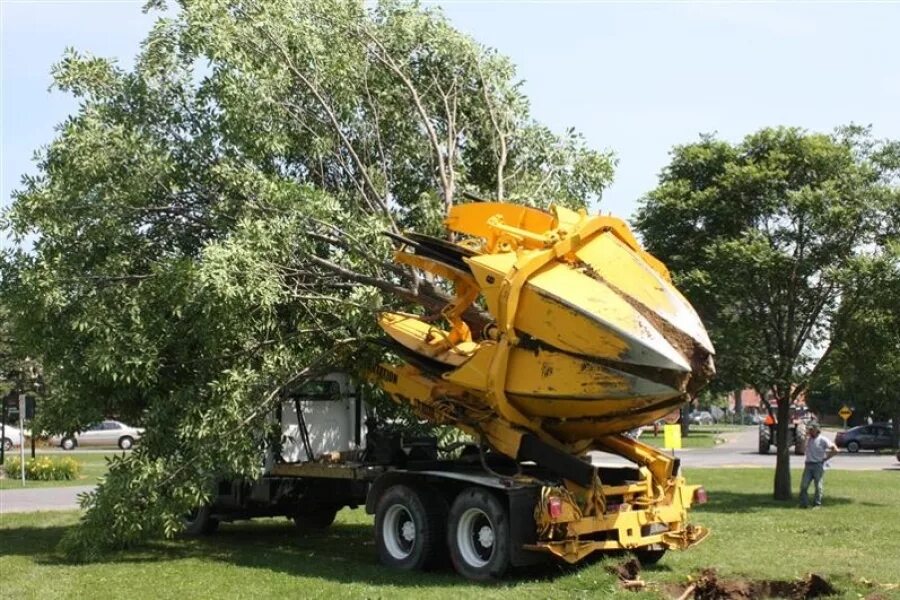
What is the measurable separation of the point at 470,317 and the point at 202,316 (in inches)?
119

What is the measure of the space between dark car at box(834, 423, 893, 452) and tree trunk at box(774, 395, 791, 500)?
28803 mm

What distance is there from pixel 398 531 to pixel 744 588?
12.8 ft

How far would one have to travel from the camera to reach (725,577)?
1082 centimetres

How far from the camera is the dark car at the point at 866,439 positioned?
48562 millimetres

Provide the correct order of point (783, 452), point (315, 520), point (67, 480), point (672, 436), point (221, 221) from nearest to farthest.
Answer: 1. point (221, 221)
2. point (315, 520)
3. point (672, 436)
4. point (783, 452)
5. point (67, 480)

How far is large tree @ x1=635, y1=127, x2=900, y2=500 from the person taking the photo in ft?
64.3

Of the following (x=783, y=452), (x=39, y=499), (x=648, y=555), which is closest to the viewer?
(x=648, y=555)

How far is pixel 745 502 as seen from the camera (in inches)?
823

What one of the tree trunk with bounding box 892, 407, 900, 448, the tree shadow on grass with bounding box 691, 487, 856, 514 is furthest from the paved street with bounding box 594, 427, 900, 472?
the tree shadow on grass with bounding box 691, 487, 856, 514

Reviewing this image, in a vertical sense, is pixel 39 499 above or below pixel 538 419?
below

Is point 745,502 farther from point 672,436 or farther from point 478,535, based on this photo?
point 478,535

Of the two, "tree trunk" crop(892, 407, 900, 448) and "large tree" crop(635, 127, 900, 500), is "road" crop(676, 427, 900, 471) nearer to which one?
"tree trunk" crop(892, 407, 900, 448)

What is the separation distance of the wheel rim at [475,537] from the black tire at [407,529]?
42 centimetres

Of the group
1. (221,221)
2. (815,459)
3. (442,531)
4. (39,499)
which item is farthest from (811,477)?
(39,499)
